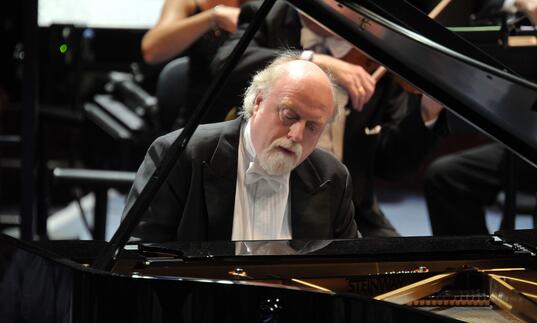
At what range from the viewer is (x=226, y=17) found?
3.80m

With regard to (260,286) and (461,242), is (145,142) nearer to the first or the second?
(461,242)

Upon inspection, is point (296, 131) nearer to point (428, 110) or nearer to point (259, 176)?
point (259, 176)

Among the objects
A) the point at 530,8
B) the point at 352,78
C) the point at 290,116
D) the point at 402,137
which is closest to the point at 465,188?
the point at 402,137

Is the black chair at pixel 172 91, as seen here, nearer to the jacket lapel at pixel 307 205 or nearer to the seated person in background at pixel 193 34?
the seated person in background at pixel 193 34

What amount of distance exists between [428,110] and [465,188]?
3.30ft

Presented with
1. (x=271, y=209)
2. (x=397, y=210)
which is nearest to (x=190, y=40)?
(x=271, y=209)

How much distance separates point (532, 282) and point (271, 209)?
814 millimetres

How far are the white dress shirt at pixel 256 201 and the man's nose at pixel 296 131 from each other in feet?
0.43

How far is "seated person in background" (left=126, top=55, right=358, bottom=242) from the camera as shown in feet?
9.41

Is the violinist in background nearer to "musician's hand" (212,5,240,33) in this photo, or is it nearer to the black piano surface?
"musician's hand" (212,5,240,33)

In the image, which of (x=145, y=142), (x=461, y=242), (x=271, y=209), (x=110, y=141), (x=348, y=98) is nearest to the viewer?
(x=461, y=242)

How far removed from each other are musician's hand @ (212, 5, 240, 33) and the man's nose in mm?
1000

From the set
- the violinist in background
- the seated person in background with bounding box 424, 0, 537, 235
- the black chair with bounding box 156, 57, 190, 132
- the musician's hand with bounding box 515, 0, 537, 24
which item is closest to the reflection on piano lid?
the black chair with bounding box 156, 57, 190, 132

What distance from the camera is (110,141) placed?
19.5 feet
